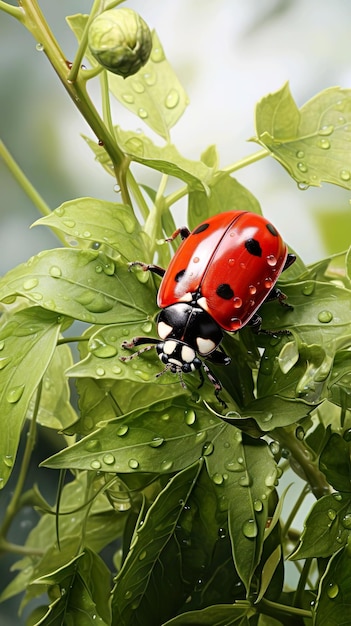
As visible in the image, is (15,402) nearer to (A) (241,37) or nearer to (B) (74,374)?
(B) (74,374)

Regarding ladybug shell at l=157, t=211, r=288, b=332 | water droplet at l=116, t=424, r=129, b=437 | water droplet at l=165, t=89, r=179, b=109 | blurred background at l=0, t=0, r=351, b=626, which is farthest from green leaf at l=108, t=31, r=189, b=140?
blurred background at l=0, t=0, r=351, b=626

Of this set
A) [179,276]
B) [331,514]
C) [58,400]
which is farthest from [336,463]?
[58,400]

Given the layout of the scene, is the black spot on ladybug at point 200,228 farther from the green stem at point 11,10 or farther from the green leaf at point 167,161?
the green stem at point 11,10

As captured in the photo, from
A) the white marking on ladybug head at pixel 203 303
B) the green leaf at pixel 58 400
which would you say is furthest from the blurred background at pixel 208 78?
the white marking on ladybug head at pixel 203 303

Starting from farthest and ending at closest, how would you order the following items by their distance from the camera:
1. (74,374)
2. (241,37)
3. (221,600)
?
(241,37) → (221,600) → (74,374)

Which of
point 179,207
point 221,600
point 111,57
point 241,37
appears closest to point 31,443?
point 221,600

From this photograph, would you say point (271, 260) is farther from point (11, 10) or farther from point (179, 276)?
point (11, 10)
